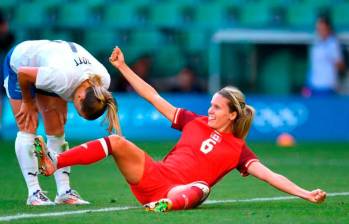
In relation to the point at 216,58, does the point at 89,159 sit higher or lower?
higher

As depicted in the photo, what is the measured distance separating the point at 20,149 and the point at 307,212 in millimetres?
2317

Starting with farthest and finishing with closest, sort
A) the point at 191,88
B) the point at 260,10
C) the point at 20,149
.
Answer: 1. the point at 260,10
2. the point at 191,88
3. the point at 20,149

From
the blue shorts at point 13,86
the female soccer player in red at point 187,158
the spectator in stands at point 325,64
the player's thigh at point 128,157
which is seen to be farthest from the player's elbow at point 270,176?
the spectator in stands at point 325,64

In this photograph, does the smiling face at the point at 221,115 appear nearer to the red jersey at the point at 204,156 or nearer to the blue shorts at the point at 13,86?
the red jersey at the point at 204,156

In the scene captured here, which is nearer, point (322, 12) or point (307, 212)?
point (307, 212)

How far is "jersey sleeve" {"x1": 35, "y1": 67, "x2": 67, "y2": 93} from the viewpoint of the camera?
743 cm

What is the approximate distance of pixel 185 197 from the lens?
685cm

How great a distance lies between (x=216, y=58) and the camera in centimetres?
1695

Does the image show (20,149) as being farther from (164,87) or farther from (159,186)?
(164,87)

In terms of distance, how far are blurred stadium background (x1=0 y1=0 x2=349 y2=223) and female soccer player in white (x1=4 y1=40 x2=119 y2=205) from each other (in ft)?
21.8

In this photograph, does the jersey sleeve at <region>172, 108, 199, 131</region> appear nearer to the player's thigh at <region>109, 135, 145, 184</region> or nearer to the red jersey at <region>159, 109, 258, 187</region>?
the red jersey at <region>159, 109, 258, 187</region>

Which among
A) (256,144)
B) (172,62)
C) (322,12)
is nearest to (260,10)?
(322,12)

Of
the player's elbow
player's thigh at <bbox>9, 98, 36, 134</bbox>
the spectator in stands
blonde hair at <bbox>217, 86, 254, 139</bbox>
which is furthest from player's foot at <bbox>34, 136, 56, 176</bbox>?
the spectator in stands

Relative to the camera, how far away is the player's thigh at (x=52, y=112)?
7.93 m
